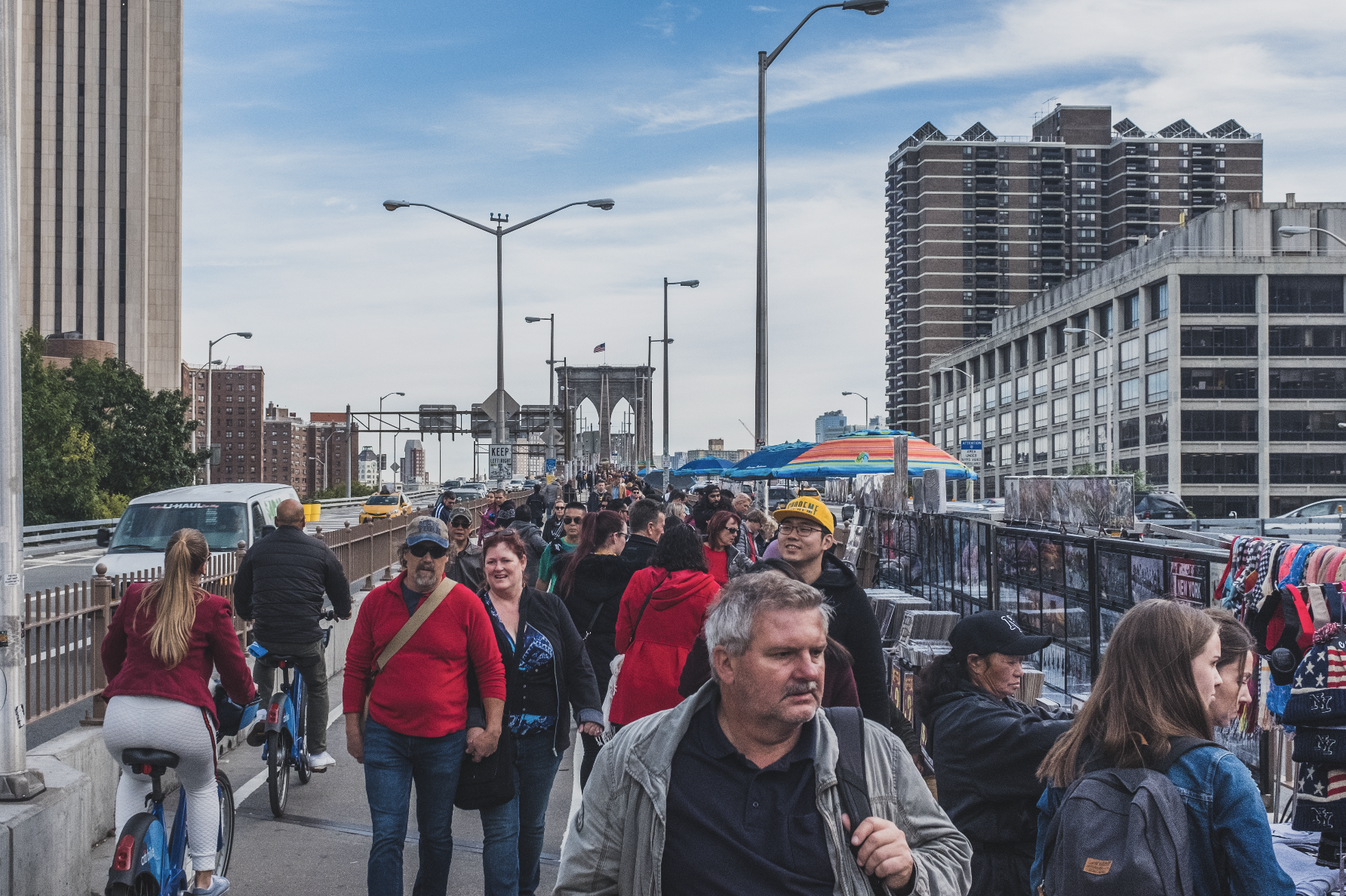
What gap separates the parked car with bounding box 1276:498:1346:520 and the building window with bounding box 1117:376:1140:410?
45.1 metres

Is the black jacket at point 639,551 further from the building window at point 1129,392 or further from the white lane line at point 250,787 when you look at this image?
the building window at point 1129,392

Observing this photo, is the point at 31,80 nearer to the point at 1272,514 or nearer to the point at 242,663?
the point at 1272,514

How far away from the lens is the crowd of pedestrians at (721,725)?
108 inches

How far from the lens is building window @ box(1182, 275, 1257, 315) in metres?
83.2

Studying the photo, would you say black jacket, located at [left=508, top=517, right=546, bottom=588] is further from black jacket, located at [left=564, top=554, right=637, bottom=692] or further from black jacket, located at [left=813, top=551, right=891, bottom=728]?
black jacket, located at [left=813, top=551, right=891, bottom=728]

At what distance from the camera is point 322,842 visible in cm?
733

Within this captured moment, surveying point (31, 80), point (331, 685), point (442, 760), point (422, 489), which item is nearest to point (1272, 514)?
point (422, 489)

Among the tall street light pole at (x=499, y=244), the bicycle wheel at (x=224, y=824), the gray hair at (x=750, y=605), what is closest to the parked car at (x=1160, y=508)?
the tall street light pole at (x=499, y=244)

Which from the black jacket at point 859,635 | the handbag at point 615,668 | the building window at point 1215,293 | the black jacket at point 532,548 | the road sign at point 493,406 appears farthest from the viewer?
the building window at point 1215,293

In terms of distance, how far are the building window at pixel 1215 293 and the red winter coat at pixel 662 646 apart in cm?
8487

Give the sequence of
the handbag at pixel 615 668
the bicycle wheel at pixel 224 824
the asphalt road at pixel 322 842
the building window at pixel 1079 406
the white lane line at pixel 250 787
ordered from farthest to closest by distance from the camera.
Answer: the building window at pixel 1079 406, the white lane line at pixel 250 787, the asphalt road at pixel 322 842, the handbag at pixel 615 668, the bicycle wheel at pixel 224 824

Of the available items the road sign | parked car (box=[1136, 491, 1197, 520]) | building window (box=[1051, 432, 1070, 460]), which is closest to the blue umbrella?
the road sign

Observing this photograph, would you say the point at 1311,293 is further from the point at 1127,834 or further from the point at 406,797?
the point at 1127,834

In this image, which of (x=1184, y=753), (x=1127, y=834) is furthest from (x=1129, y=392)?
(x=1127, y=834)
